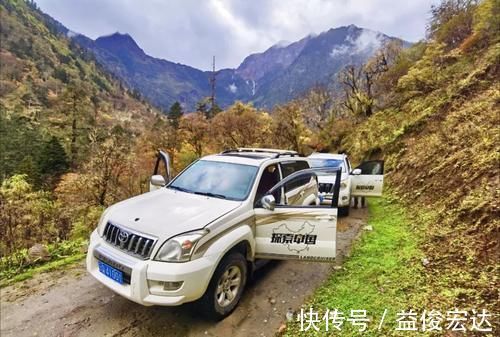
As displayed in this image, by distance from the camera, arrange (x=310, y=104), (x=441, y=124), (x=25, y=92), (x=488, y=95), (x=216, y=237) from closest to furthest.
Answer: (x=216, y=237) < (x=488, y=95) < (x=441, y=124) < (x=310, y=104) < (x=25, y=92)

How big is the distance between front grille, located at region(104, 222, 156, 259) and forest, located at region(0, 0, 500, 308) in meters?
2.80

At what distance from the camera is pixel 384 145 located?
42.7 ft

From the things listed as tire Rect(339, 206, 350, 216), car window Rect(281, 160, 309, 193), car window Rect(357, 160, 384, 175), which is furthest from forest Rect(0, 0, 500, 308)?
car window Rect(281, 160, 309, 193)

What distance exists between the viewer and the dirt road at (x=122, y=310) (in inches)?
133

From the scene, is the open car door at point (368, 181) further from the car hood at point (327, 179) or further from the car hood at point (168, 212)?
the car hood at point (168, 212)

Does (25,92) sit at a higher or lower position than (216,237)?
higher

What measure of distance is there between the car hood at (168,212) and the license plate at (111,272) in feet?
1.52

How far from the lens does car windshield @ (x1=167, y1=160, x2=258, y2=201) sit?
163 inches

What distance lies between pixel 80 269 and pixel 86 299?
1141 mm

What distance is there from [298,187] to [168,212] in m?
2.39

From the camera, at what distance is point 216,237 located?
3311 millimetres

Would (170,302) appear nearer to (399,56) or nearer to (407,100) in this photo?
(407,100)

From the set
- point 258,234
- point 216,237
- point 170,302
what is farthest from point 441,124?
point 170,302

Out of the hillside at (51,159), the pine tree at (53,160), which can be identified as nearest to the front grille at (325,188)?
the hillside at (51,159)
